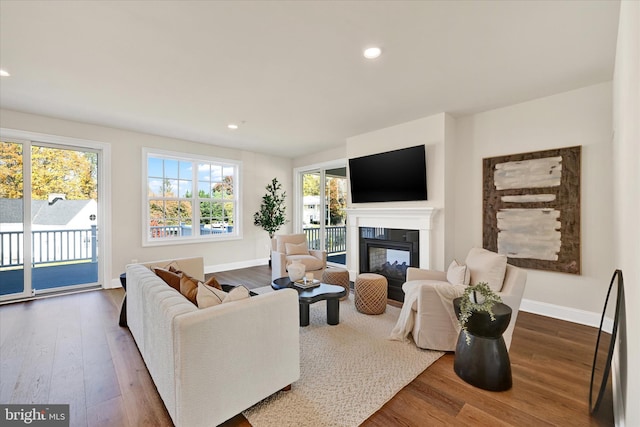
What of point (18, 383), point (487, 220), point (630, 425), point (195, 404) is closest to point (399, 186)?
point (487, 220)

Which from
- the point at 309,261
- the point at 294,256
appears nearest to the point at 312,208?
the point at 294,256

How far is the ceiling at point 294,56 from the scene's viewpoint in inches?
73.6

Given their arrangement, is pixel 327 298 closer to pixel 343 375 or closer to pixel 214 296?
pixel 343 375

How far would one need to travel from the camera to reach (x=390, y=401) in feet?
5.93

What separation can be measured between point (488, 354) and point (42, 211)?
229 inches

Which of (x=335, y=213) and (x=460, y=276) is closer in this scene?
(x=460, y=276)

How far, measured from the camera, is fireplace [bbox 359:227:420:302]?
160 inches

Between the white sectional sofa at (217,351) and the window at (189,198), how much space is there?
11.6 ft

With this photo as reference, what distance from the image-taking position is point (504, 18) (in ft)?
6.32

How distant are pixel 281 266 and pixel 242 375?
9.76ft

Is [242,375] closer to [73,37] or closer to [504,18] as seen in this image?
[73,37]

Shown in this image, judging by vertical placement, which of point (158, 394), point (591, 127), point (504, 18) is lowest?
point (158, 394)

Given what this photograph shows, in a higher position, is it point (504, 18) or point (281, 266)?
point (504, 18)

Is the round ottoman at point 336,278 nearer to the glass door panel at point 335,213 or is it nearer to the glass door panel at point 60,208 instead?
the glass door panel at point 335,213
